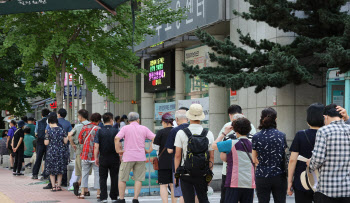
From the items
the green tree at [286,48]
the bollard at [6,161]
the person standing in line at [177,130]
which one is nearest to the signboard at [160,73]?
the bollard at [6,161]

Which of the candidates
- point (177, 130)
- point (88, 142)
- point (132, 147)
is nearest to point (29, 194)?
point (88, 142)

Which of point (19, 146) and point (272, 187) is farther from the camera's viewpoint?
point (19, 146)

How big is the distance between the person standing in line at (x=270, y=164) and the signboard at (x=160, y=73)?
18.8 meters

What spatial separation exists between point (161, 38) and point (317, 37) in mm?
10378

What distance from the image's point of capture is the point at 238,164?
297 inches

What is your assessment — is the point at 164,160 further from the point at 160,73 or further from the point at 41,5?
the point at 160,73

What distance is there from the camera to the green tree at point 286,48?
593 inches

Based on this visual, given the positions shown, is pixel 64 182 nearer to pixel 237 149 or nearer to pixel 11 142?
pixel 11 142

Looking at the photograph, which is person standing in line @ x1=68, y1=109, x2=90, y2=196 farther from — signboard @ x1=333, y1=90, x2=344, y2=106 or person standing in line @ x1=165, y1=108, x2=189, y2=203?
signboard @ x1=333, y1=90, x2=344, y2=106

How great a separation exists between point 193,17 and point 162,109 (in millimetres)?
7804

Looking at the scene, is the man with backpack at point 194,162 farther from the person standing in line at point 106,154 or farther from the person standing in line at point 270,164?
the person standing in line at point 106,154

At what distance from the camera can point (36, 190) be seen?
50.5 feet

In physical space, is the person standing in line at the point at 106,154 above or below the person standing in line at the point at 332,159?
below

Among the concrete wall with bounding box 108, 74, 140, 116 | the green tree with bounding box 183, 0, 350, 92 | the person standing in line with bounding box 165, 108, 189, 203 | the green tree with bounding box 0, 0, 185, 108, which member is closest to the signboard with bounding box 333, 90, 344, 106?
the green tree with bounding box 183, 0, 350, 92
